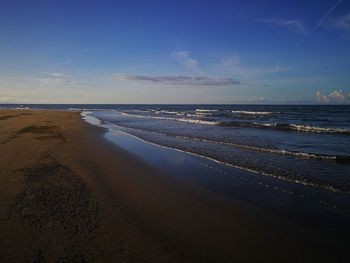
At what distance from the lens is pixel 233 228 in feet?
19.1

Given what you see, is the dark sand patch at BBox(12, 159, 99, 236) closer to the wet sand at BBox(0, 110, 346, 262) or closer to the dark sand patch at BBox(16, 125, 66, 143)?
the wet sand at BBox(0, 110, 346, 262)

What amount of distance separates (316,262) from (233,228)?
1610 millimetres

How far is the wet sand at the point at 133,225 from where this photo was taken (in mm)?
4695

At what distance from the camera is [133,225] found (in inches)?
228

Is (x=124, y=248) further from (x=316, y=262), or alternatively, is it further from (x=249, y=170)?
(x=249, y=170)

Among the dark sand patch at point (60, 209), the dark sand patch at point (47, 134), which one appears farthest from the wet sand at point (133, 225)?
the dark sand patch at point (47, 134)

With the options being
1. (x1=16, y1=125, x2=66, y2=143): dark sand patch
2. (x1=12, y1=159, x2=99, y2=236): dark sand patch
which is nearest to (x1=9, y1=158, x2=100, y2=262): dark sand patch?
(x1=12, y1=159, x2=99, y2=236): dark sand patch

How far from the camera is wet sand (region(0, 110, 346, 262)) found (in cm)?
470

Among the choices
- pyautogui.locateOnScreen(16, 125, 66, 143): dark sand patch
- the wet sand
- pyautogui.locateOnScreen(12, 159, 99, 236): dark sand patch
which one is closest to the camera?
the wet sand

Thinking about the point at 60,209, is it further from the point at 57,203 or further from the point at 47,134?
the point at 47,134

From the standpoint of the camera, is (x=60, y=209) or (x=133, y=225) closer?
(x=133, y=225)

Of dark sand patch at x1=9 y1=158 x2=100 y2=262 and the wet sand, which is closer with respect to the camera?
the wet sand

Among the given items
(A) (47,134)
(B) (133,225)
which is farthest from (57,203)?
(A) (47,134)

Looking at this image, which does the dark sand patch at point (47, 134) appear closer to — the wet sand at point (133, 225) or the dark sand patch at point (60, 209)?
the wet sand at point (133, 225)
